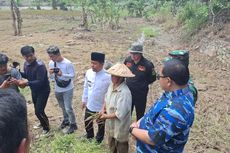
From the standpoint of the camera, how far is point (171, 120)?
291cm

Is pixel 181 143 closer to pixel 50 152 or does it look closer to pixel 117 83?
pixel 117 83

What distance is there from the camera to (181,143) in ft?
10.4

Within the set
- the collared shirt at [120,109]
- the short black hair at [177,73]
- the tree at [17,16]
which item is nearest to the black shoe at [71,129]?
the collared shirt at [120,109]

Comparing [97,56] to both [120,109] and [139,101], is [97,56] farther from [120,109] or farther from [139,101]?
[139,101]

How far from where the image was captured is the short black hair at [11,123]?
51.8 inches

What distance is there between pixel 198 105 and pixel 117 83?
3618 mm

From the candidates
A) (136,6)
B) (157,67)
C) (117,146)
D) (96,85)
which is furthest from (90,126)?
(136,6)

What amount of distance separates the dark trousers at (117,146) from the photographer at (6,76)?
4.97 ft

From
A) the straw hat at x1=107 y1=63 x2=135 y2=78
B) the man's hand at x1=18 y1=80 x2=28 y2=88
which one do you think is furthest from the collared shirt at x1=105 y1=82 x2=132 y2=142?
the man's hand at x1=18 y1=80 x2=28 y2=88

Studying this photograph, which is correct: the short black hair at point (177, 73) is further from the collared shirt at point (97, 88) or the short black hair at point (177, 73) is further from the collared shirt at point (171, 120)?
the collared shirt at point (97, 88)

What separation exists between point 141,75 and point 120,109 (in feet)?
3.35

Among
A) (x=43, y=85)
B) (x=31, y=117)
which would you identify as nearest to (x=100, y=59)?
(x=43, y=85)

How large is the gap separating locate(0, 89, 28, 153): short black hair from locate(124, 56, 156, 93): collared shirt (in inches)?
147

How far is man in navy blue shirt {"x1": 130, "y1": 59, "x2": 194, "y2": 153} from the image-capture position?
9.58 feet
